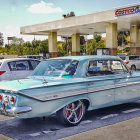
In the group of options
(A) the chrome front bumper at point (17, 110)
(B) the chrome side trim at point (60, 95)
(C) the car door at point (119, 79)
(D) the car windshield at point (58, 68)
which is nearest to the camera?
(A) the chrome front bumper at point (17, 110)

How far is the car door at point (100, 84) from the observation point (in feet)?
20.0

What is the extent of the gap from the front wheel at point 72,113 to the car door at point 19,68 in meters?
5.59

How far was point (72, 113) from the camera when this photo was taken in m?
Result: 5.78

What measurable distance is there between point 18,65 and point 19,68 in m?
0.14

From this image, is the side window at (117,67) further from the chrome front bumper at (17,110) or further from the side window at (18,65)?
the side window at (18,65)

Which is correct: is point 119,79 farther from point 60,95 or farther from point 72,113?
point 60,95

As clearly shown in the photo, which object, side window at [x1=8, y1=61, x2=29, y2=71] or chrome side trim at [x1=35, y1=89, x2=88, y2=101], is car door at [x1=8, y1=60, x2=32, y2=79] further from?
chrome side trim at [x1=35, y1=89, x2=88, y2=101]

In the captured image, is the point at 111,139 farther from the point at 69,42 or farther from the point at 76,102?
the point at 69,42

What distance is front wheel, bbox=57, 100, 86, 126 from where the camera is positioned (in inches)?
221

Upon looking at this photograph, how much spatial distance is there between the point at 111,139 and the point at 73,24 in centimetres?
2848

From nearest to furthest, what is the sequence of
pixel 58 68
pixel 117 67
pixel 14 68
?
pixel 58 68, pixel 117 67, pixel 14 68

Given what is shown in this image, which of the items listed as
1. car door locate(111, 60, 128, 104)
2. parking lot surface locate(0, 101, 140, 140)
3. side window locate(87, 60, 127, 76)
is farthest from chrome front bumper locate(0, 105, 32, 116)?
car door locate(111, 60, 128, 104)

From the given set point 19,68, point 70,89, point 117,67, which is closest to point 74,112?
point 70,89

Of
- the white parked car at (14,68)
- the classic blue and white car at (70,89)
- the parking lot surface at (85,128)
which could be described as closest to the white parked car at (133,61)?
the white parked car at (14,68)
